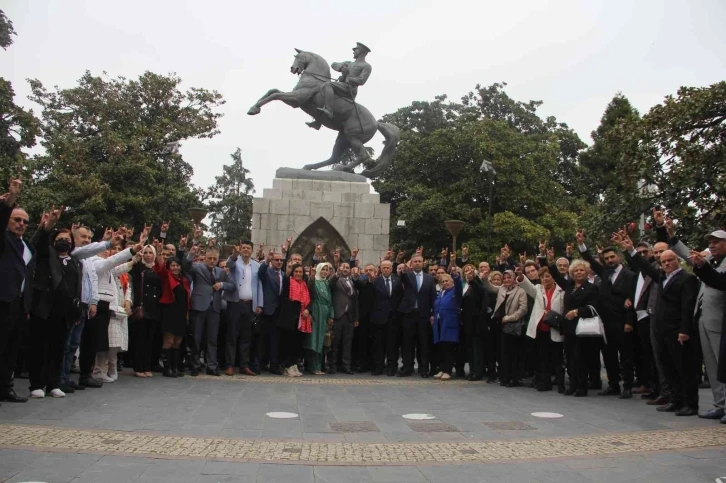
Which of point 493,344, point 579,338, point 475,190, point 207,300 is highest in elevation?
point 475,190

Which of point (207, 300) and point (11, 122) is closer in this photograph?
point (207, 300)

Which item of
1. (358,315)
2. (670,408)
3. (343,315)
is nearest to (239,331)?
(343,315)

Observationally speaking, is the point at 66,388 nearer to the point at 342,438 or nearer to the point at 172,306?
the point at 172,306

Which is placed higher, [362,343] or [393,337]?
[393,337]

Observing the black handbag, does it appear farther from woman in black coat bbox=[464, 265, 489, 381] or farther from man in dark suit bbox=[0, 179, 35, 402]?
man in dark suit bbox=[0, 179, 35, 402]

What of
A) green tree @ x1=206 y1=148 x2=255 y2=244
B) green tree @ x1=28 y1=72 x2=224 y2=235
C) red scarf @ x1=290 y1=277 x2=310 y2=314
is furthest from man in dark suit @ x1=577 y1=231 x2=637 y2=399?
green tree @ x1=206 y1=148 x2=255 y2=244

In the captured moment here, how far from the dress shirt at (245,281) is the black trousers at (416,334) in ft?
8.83

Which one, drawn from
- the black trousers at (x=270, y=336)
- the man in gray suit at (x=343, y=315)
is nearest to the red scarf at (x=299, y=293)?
the black trousers at (x=270, y=336)

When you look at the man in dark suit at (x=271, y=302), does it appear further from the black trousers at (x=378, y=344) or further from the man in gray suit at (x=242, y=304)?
the black trousers at (x=378, y=344)

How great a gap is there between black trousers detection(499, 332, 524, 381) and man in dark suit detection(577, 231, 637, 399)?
1.32m

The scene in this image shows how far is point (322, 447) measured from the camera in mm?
5590

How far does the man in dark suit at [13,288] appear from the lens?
21.9ft

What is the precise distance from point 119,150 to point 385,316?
20833 mm

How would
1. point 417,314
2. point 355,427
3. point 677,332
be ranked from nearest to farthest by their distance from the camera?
1. point 355,427
2. point 677,332
3. point 417,314
